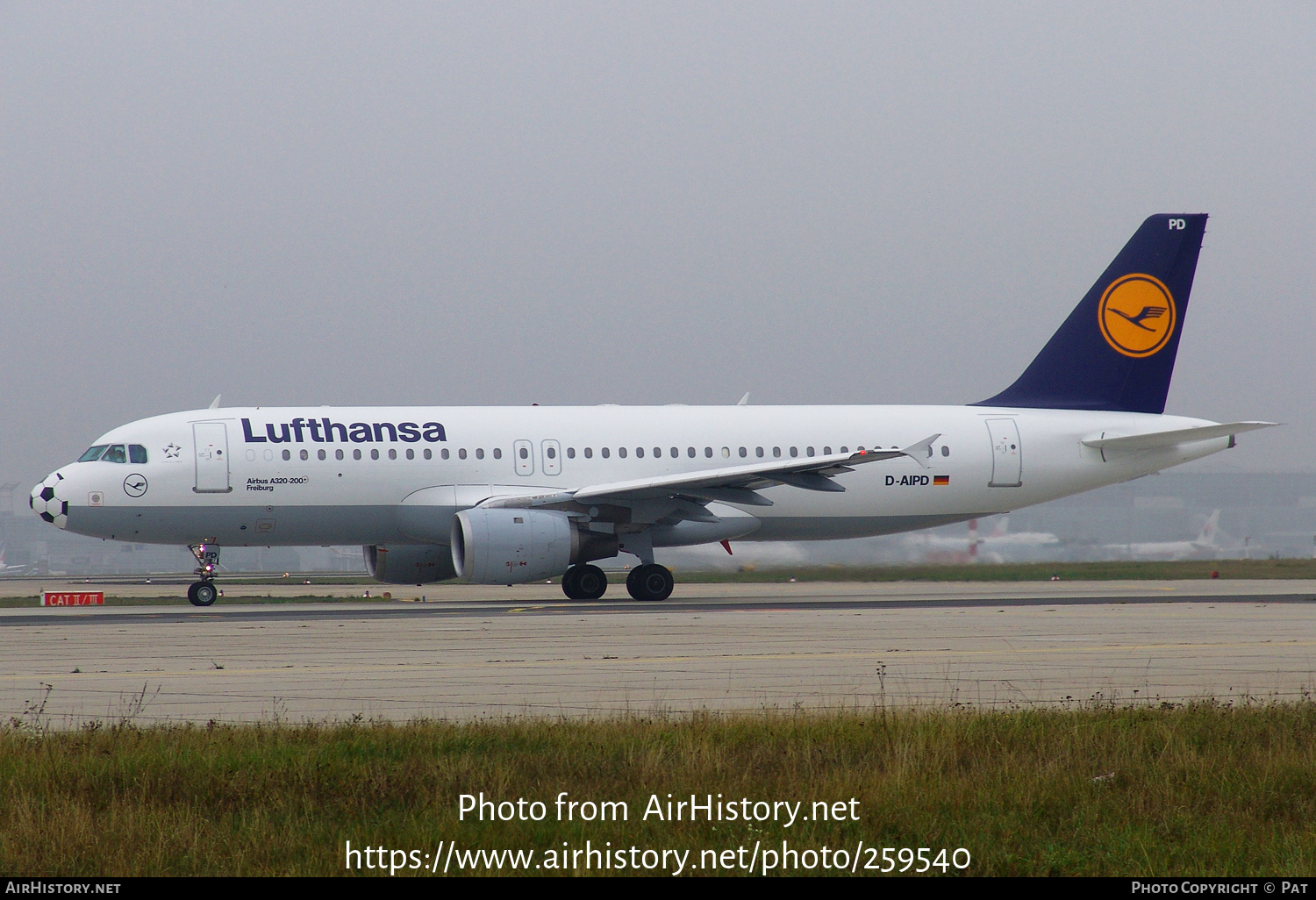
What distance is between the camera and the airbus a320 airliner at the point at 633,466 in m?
28.0

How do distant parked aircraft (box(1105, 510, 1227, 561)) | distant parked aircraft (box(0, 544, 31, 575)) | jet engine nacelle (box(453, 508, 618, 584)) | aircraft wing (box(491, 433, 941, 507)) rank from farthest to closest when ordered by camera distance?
distant parked aircraft (box(0, 544, 31, 575)) → distant parked aircraft (box(1105, 510, 1227, 561)) → aircraft wing (box(491, 433, 941, 507)) → jet engine nacelle (box(453, 508, 618, 584))

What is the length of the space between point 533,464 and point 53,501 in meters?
9.14

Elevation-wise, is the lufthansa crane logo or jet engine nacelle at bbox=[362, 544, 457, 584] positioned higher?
the lufthansa crane logo

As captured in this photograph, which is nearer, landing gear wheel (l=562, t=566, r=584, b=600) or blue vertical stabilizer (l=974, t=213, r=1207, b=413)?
landing gear wheel (l=562, t=566, r=584, b=600)

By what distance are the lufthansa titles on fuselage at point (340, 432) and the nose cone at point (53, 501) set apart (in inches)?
137

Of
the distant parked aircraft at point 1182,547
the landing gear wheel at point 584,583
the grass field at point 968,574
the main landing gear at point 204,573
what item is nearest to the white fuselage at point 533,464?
the main landing gear at point 204,573

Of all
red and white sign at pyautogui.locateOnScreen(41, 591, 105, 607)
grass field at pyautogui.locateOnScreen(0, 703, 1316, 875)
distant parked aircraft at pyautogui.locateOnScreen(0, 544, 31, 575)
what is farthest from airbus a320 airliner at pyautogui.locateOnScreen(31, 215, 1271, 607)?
distant parked aircraft at pyautogui.locateOnScreen(0, 544, 31, 575)

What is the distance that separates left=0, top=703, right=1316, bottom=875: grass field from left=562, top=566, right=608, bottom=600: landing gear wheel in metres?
19.8

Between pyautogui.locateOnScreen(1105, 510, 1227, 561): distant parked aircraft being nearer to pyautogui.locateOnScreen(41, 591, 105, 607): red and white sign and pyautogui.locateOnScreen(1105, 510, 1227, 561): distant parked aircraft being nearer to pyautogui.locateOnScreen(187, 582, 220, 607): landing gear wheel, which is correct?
pyautogui.locateOnScreen(187, 582, 220, 607): landing gear wheel

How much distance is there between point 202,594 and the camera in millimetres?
28609

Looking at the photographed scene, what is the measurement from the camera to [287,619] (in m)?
23.9

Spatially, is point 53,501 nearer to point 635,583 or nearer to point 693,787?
point 635,583

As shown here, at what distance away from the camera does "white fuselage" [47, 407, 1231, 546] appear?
92.5 ft

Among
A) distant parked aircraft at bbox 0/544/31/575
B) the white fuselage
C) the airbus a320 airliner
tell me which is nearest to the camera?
the airbus a320 airliner
